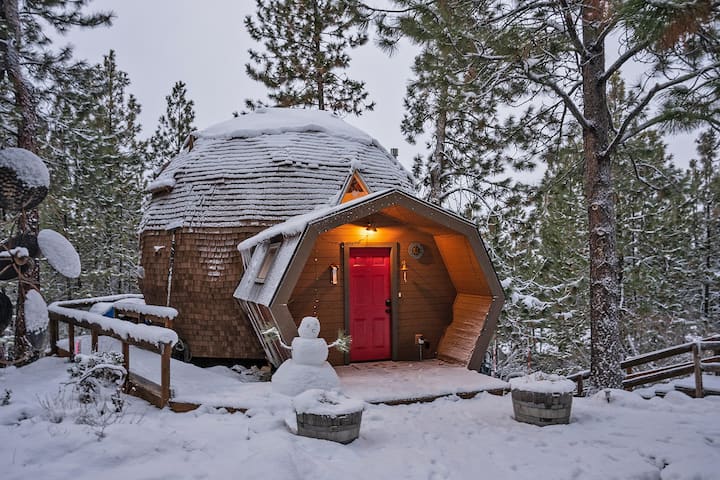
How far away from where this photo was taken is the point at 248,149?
993 centimetres

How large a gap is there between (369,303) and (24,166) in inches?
233

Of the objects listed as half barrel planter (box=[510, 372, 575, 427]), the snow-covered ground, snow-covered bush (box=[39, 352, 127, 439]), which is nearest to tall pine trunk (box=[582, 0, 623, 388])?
the snow-covered ground

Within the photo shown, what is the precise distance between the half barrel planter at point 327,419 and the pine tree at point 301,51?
53.5 feet

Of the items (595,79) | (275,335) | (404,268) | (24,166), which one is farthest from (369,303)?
(24,166)

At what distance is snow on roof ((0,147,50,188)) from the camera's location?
14.1 feet

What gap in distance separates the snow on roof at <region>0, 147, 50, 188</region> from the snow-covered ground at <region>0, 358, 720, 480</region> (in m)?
2.27

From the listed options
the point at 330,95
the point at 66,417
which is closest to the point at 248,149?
the point at 66,417

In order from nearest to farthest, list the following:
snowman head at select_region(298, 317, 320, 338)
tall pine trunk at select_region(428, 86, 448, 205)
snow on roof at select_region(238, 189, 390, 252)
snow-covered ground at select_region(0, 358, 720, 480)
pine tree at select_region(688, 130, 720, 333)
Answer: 1. snow-covered ground at select_region(0, 358, 720, 480)
2. snowman head at select_region(298, 317, 320, 338)
3. snow on roof at select_region(238, 189, 390, 252)
4. tall pine trunk at select_region(428, 86, 448, 205)
5. pine tree at select_region(688, 130, 720, 333)

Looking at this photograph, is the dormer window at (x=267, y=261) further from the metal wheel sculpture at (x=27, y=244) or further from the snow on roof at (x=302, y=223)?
the metal wheel sculpture at (x=27, y=244)

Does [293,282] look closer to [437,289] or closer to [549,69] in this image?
[437,289]

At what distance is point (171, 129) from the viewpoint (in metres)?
21.8

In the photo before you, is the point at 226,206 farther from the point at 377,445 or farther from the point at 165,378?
the point at 377,445

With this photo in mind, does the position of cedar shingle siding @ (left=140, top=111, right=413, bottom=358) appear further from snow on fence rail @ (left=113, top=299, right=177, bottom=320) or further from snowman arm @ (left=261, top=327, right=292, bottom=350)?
snowman arm @ (left=261, top=327, right=292, bottom=350)

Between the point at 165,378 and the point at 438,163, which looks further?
the point at 438,163
